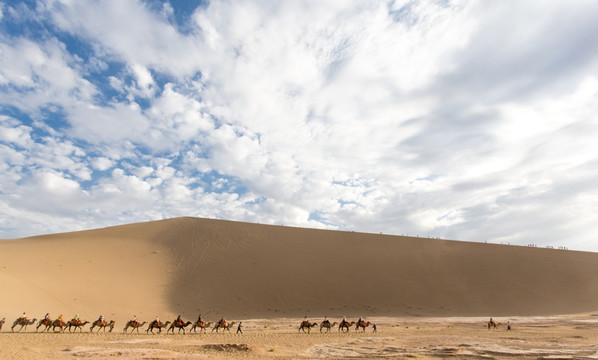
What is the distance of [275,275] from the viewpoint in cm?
3847

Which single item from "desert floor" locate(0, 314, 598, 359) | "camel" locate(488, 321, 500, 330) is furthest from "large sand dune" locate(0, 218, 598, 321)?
"desert floor" locate(0, 314, 598, 359)

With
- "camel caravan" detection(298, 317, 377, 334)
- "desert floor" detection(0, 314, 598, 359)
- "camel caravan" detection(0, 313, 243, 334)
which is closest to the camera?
"desert floor" detection(0, 314, 598, 359)

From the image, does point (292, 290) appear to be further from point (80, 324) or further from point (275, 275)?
point (80, 324)

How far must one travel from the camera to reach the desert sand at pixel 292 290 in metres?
16.1

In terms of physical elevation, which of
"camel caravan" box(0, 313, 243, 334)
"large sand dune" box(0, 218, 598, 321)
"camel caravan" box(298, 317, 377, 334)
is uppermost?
"large sand dune" box(0, 218, 598, 321)

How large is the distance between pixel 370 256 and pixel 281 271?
1157cm

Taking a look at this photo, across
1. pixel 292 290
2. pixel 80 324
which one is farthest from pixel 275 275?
pixel 80 324

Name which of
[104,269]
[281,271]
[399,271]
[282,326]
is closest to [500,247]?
[399,271]

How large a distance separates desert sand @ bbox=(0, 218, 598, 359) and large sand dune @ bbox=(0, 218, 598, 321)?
0.58 feet

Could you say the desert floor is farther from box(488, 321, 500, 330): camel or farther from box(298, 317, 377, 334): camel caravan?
box(488, 321, 500, 330): camel

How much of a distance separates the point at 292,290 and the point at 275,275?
3354 millimetres

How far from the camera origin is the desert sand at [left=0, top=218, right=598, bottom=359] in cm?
1614

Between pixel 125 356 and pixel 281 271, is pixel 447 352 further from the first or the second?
pixel 281 271

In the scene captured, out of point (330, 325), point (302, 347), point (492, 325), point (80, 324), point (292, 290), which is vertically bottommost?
point (80, 324)
